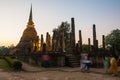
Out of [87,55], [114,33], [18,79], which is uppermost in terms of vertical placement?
[114,33]

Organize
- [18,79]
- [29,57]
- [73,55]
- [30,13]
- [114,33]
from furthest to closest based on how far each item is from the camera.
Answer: [30,13]
[114,33]
[29,57]
[73,55]
[18,79]

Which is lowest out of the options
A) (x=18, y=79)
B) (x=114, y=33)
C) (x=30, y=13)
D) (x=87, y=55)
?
(x=18, y=79)

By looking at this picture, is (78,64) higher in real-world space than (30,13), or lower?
lower

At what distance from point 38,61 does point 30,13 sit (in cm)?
4949

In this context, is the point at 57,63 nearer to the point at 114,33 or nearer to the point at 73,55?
the point at 73,55

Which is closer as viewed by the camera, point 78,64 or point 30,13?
point 78,64

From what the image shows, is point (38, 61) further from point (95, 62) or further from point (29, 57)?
point (95, 62)

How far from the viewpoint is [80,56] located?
908 inches

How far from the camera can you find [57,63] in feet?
75.0

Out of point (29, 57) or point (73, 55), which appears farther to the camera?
point (29, 57)

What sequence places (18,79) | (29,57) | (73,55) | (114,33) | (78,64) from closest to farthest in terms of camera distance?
(18,79) < (78,64) < (73,55) < (29,57) < (114,33)

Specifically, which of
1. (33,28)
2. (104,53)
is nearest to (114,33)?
(33,28)

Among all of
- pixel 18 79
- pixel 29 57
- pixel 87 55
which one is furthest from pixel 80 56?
pixel 18 79

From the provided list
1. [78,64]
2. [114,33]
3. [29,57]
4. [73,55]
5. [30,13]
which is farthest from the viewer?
[30,13]
